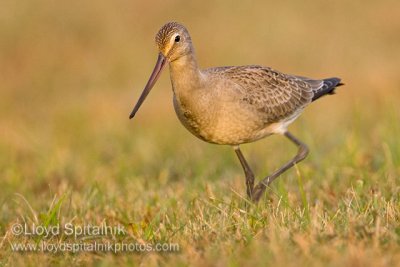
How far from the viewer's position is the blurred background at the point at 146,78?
8461 mm

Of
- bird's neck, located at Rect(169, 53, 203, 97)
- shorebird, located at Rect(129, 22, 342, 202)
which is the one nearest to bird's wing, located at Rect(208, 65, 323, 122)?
shorebird, located at Rect(129, 22, 342, 202)

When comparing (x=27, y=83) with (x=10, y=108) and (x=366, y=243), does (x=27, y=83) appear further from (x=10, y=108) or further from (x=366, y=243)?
(x=366, y=243)

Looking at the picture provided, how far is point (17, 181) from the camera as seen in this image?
26.6 ft

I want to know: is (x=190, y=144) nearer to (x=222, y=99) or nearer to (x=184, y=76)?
(x=222, y=99)

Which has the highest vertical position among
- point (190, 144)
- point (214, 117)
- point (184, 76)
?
point (184, 76)

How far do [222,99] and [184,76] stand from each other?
1.17 feet

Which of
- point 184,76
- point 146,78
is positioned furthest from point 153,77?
point 146,78

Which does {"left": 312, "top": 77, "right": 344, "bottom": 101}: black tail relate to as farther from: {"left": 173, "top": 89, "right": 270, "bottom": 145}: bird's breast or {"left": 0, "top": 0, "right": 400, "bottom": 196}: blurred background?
{"left": 173, "top": 89, "right": 270, "bottom": 145}: bird's breast

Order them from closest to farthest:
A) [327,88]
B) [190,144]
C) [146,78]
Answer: [327,88] < [190,144] < [146,78]

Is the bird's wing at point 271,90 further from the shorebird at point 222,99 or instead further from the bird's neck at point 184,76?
the bird's neck at point 184,76

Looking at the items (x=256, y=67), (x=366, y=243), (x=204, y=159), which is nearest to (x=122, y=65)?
(x=204, y=159)

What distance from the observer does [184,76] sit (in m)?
6.35

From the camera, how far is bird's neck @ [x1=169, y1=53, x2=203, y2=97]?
634 cm

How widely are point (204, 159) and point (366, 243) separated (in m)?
4.19
